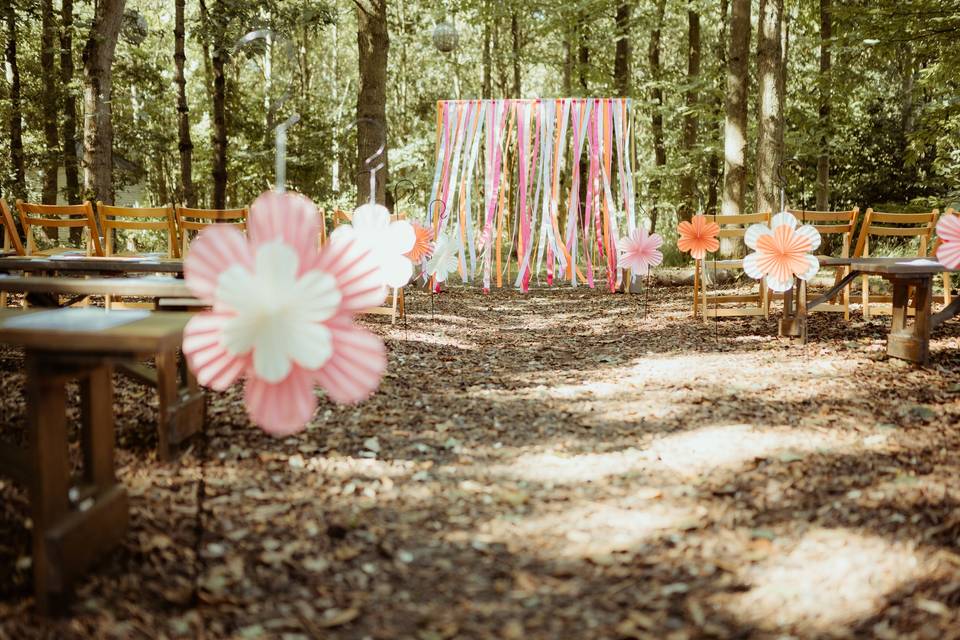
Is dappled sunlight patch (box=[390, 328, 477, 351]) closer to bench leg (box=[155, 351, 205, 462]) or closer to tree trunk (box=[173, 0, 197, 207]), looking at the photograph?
bench leg (box=[155, 351, 205, 462])

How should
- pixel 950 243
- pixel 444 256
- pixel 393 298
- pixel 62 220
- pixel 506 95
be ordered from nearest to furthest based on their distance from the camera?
pixel 950 243 < pixel 62 220 < pixel 444 256 < pixel 393 298 < pixel 506 95

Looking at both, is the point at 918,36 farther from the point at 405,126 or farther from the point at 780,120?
the point at 405,126

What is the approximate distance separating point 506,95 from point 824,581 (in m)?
19.0

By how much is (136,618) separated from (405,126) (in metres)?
18.7

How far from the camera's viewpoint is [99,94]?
7379mm

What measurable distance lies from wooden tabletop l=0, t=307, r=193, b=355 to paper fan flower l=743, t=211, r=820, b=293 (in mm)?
3573

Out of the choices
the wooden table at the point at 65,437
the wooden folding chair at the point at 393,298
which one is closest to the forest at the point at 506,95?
the wooden folding chair at the point at 393,298

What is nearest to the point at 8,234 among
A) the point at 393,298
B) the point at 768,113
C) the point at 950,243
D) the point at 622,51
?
the point at 393,298

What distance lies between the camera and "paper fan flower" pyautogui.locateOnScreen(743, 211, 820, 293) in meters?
4.35

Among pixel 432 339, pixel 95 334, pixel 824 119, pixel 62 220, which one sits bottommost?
pixel 432 339

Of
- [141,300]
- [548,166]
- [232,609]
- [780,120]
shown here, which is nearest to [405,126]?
[548,166]

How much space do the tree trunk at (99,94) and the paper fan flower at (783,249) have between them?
20.6 ft

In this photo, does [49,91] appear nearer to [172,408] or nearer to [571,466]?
[172,408]

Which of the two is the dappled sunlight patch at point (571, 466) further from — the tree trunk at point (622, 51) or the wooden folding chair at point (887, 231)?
the tree trunk at point (622, 51)
